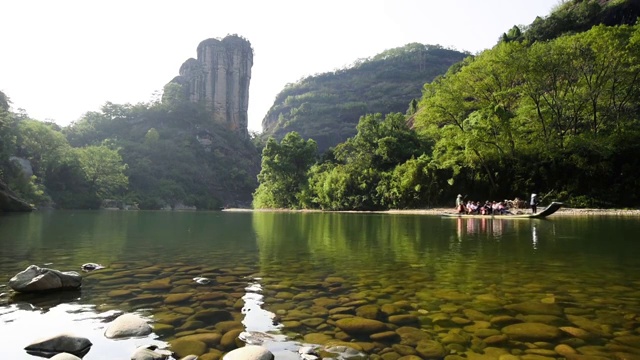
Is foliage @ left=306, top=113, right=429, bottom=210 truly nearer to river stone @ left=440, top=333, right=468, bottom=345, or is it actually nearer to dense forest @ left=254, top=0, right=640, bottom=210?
dense forest @ left=254, top=0, right=640, bottom=210

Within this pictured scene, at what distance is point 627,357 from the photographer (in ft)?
12.2

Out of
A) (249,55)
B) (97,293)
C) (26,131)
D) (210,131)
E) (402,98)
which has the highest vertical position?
(249,55)

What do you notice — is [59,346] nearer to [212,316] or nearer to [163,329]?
[163,329]

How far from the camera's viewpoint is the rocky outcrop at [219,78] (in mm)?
130000

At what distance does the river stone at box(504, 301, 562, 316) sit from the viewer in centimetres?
520

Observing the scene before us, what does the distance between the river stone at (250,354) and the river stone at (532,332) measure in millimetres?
2613

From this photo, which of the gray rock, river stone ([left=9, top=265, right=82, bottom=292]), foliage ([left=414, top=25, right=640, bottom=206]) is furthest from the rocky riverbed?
foliage ([left=414, top=25, right=640, bottom=206])

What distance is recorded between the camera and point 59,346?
410cm

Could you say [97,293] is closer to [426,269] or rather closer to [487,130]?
[426,269]

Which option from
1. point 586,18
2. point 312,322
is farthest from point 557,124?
point 312,322

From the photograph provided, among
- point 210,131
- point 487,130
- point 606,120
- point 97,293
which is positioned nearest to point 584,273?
point 97,293

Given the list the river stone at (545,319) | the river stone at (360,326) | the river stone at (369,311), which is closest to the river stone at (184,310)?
the river stone at (360,326)

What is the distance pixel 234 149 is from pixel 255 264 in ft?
375

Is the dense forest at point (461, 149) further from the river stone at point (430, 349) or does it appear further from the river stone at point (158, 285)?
the river stone at point (430, 349)
